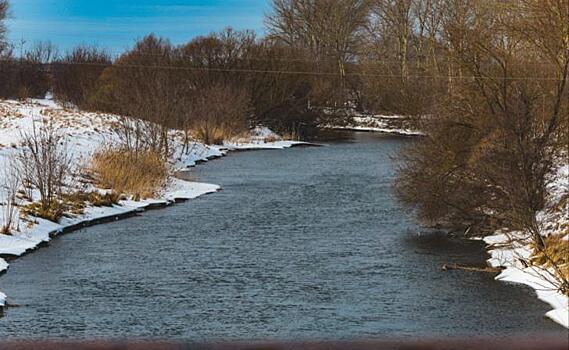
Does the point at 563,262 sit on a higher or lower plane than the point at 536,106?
lower

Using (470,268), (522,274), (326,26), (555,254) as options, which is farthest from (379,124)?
(522,274)

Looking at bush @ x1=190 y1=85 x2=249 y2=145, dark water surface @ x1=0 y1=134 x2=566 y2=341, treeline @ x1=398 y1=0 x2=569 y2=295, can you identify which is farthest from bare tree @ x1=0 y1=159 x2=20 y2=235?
bush @ x1=190 y1=85 x2=249 y2=145

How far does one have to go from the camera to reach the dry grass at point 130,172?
22.8m

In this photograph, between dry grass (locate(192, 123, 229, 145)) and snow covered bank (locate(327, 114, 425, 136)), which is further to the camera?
snow covered bank (locate(327, 114, 425, 136))

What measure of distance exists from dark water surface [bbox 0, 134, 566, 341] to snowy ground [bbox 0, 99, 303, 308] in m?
0.53

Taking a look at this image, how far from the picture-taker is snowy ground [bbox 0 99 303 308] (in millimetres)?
16459

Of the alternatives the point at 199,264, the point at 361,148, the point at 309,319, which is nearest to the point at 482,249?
the point at 199,264

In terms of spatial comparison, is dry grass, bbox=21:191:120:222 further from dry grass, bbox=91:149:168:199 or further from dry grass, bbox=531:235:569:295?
dry grass, bbox=531:235:569:295

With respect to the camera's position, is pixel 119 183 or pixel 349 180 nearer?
pixel 119 183

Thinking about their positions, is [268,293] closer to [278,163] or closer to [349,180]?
[349,180]

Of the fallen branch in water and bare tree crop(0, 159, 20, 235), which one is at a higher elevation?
bare tree crop(0, 159, 20, 235)

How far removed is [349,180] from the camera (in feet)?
90.6

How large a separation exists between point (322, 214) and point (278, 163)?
14435 mm

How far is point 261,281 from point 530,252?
4776 mm
